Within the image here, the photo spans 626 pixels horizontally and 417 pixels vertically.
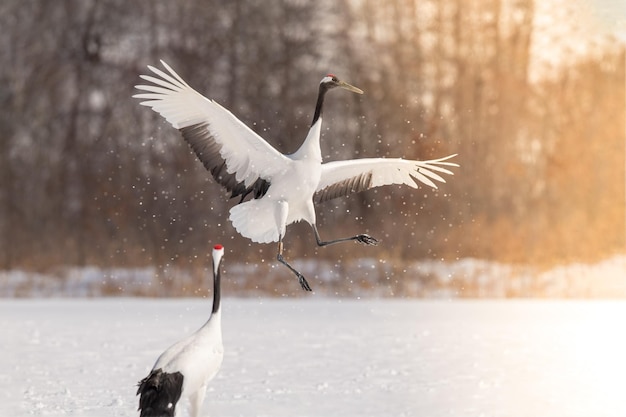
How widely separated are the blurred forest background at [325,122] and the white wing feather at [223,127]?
10585mm

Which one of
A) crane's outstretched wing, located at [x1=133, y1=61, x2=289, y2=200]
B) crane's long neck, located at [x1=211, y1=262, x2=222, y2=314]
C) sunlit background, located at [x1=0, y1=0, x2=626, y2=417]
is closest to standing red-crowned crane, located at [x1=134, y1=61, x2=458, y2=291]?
crane's outstretched wing, located at [x1=133, y1=61, x2=289, y2=200]

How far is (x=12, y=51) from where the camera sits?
17.2 meters

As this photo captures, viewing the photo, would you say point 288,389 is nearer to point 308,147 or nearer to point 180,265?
point 308,147

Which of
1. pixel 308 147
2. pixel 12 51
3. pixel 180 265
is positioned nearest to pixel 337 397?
pixel 308 147

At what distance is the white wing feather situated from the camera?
207 inches

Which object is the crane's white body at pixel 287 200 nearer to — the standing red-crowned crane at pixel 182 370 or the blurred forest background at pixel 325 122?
the standing red-crowned crane at pixel 182 370

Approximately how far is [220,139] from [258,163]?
254 mm

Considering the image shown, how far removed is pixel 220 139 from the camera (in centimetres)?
551

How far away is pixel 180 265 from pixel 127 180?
2071mm

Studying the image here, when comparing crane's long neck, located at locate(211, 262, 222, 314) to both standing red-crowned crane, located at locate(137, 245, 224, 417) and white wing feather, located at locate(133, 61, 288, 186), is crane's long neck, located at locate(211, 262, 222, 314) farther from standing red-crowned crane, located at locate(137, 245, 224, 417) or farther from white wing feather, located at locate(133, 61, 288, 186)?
white wing feather, located at locate(133, 61, 288, 186)

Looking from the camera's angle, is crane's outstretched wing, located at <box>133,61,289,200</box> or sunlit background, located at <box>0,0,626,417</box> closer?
crane's outstretched wing, located at <box>133,61,289,200</box>

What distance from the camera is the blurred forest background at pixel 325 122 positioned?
654 inches

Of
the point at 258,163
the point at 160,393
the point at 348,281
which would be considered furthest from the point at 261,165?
the point at 348,281

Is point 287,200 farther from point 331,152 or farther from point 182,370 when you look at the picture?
point 331,152
